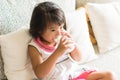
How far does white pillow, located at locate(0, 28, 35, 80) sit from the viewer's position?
60.2 inches

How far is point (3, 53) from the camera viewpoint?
1539mm

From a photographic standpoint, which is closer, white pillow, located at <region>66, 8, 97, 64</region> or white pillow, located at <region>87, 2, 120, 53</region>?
white pillow, located at <region>66, 8, 97, 64</region>

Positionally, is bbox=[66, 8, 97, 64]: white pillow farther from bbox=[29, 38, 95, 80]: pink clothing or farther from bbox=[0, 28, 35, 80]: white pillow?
bbox=[0, 28, 35, 80]: white pillow

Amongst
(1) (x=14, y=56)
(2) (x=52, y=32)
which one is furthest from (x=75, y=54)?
(1) (x=14, y=56)

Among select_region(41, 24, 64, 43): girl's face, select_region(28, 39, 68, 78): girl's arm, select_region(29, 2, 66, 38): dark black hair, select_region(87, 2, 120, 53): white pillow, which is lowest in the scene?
select_region(87, 2, 120, 53): white pillow

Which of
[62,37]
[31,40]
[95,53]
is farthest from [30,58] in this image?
[95,53]

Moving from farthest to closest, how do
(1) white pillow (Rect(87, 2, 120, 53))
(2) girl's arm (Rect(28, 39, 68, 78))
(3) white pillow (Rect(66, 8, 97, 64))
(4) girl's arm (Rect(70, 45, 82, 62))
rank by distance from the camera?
(1) white pillow (Rect(87, 2, 120, 53)) → (3) white pillow (Rect(66, 8, 97, 64)) → (4) girl's arm (Rect(70, 45, 82, 62)) → (2) girl's arm (Rect(28, 39, 68, 78))

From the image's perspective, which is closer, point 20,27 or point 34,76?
point 34,76

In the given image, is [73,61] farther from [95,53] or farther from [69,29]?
[95,53]

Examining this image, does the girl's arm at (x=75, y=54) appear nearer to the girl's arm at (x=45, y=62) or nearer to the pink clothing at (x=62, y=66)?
the pink clothing at (x=62, y=66)

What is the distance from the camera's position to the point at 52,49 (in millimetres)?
1551

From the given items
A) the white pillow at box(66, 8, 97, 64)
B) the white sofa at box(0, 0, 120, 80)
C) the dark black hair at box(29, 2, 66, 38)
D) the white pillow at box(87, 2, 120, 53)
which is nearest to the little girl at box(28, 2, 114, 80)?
the dark black hair at box(29, 2, 66, 38)

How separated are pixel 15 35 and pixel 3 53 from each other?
125mm

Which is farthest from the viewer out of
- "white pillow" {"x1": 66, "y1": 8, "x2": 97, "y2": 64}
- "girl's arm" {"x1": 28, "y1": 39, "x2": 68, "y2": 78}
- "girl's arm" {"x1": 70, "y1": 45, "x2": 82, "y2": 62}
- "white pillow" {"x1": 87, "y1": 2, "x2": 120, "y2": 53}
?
"white pillow" {"x1": 87, "y1": 2, "x2": 120, "y2": 53}
